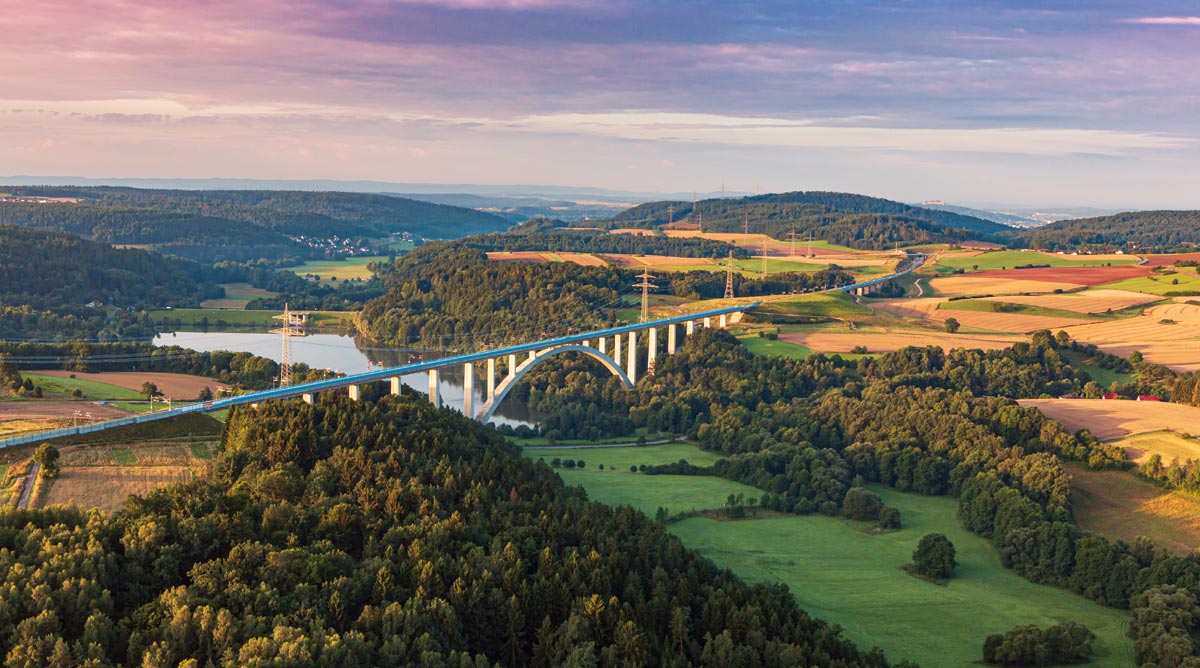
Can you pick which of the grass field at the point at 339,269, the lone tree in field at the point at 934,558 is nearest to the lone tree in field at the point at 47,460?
the lone tree in field at the point at 934,558

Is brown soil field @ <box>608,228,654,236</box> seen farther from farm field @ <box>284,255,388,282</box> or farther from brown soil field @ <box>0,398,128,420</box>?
brown soil field @ <box>0,398,128,420</box>

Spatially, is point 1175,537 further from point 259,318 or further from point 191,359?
point 259,318

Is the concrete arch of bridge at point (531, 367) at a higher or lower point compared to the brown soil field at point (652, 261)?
lower

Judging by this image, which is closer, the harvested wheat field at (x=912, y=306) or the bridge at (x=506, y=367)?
the bridge at (x=506, y=367)

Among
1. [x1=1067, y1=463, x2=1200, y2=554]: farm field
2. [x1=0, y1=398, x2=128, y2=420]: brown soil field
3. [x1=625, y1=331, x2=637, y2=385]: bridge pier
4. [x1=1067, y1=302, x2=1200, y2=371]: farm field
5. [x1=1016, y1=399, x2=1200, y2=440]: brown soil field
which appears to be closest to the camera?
[x1=0, y1=398, x2=128, y2=420]: brown soil field

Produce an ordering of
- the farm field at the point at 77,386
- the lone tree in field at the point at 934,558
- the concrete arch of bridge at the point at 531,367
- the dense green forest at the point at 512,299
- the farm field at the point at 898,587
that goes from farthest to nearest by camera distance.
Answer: the dense green forest at the point at 512,299 → the concrete arch of bridge at the point at 531,367 → the farm field at the point at 77,386 → the lone tree in field at the point at 934,558 → the farm field at the point at 898,587

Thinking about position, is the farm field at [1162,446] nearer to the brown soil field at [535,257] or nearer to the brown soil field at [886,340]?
the brown soil field at [886,340]

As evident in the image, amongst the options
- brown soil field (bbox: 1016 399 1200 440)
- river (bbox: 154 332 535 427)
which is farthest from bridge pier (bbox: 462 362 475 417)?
brown soil field (bbox: 1016 399 1200 440)

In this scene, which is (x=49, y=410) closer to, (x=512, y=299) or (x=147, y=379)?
(x=147, y=379)
